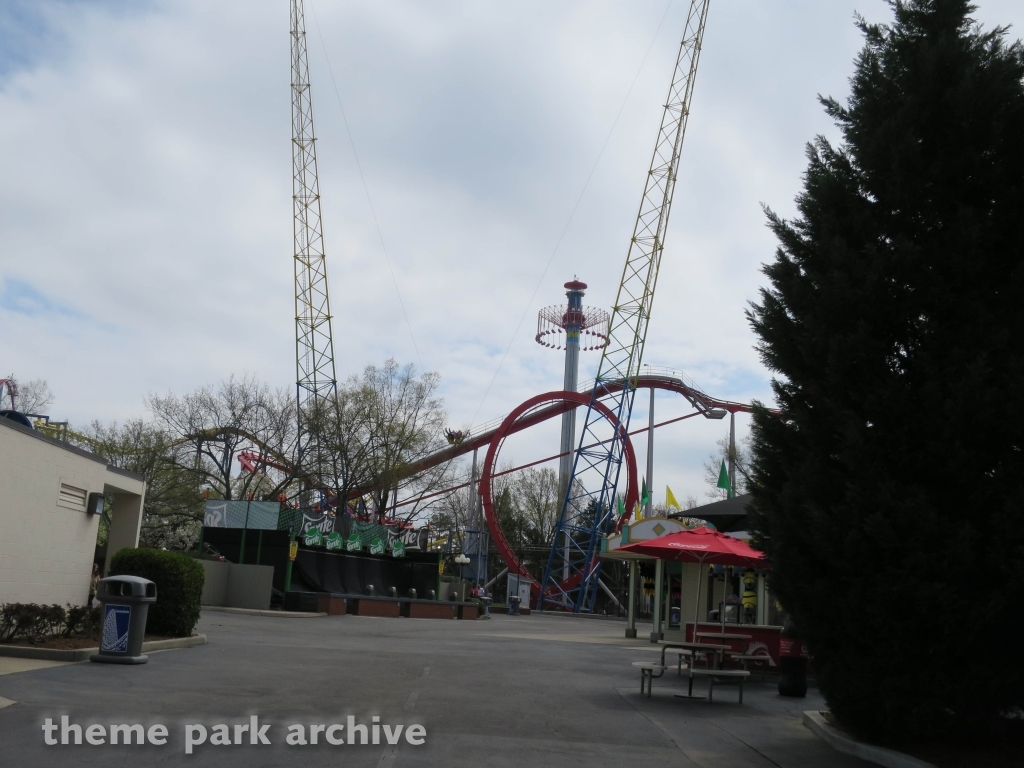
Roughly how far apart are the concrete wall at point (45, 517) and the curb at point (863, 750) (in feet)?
34.3

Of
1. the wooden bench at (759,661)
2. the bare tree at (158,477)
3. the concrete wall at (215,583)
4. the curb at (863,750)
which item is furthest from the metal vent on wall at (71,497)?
the bare tree at (158,477)

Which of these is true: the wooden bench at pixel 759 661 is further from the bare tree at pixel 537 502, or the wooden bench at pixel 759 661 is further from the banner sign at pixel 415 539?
the bare tree at pixel 537 502

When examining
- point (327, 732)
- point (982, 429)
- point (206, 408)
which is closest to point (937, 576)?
point (982, 429)

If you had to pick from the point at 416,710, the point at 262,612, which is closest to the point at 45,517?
the point at 416,710

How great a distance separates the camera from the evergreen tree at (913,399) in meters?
7.34

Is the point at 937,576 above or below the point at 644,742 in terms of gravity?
above

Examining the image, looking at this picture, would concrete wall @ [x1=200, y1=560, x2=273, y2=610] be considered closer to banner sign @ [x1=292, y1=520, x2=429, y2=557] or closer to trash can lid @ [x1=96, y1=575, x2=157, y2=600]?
banner sign @ [x1=292, y1=520, x2=429, y2=557]

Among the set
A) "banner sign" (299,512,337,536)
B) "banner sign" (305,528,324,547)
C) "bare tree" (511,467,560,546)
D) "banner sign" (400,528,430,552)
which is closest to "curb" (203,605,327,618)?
"banner sign" (305,528,324,547)

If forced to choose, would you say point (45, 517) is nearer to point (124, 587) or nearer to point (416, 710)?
point (124, 587)

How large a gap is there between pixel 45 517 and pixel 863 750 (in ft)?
37.5

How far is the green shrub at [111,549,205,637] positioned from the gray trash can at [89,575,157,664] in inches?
108

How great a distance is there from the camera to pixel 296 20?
55.7m

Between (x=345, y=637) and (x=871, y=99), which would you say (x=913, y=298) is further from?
(x=345, y=637)

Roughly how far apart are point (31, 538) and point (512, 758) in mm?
9345
